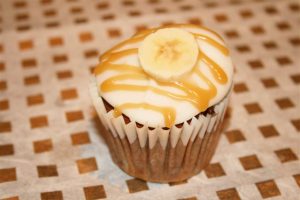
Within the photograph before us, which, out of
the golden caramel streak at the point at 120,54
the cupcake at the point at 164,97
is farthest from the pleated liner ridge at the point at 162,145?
the golden caramel streak at the point at 120,54

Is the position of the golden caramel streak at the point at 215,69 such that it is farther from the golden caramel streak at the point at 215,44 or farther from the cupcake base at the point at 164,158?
the cupcake base at the point at 164,158

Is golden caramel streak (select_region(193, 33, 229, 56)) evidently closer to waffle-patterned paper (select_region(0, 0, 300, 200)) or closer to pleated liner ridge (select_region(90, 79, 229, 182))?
pleated liner ridge (select_region(90, 79, 229, 182))

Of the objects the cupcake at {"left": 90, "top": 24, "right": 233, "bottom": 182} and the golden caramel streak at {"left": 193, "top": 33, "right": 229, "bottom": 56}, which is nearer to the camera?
the cupcake at {"left": 90, "top": 24, "right": 233, "bottom": 182}

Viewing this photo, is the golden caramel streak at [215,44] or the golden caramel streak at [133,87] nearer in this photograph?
the golden caramel streak at [133,87]

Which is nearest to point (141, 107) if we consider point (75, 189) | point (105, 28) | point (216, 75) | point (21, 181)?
point (216, 75)

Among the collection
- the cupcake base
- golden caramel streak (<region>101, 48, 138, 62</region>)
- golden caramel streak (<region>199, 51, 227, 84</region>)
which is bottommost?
the cupcake base

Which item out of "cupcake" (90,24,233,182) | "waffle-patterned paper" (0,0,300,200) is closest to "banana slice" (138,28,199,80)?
"cupcake" (90,24,233,182)

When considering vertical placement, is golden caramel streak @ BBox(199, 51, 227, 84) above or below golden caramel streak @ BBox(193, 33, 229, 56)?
below

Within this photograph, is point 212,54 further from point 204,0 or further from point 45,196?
point 204,0
